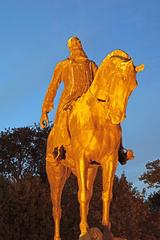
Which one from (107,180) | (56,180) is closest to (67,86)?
(56,180)

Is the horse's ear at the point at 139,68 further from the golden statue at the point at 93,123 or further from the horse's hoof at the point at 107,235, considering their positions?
the horse's hoof at the point at 107,235

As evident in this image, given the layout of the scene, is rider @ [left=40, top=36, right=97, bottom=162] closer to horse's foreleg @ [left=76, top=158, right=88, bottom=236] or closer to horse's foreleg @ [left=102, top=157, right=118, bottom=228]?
horse's foreleg @ [left=76, top=158, right=88, bottom=236]

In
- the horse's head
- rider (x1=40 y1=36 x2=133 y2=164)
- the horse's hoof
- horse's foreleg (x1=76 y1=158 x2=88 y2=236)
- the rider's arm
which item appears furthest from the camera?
the rider's arm

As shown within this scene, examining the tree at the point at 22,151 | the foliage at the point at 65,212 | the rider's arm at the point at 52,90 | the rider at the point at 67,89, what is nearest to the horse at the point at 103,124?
the rider at the point at 67,89

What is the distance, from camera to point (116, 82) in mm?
9125

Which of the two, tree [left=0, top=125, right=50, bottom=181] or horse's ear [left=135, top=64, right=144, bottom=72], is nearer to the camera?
horse's ear [left=135, top=64, right=144, bottom=72]

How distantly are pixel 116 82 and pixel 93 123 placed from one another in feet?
2.85

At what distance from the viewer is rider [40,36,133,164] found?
405 inches

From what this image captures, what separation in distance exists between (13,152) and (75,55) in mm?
29679

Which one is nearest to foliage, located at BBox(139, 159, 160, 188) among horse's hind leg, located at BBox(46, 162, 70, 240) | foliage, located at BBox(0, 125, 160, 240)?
foliage, located at BBox(0, 125, 160, 240)

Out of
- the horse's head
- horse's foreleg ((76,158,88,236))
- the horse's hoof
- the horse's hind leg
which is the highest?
the horse's head

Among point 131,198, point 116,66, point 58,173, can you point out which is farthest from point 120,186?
point 116,66

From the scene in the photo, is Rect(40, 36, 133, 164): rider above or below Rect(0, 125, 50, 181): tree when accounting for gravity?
below

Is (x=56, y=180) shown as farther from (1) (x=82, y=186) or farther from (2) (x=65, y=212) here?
(2) (x=65, y=212)
